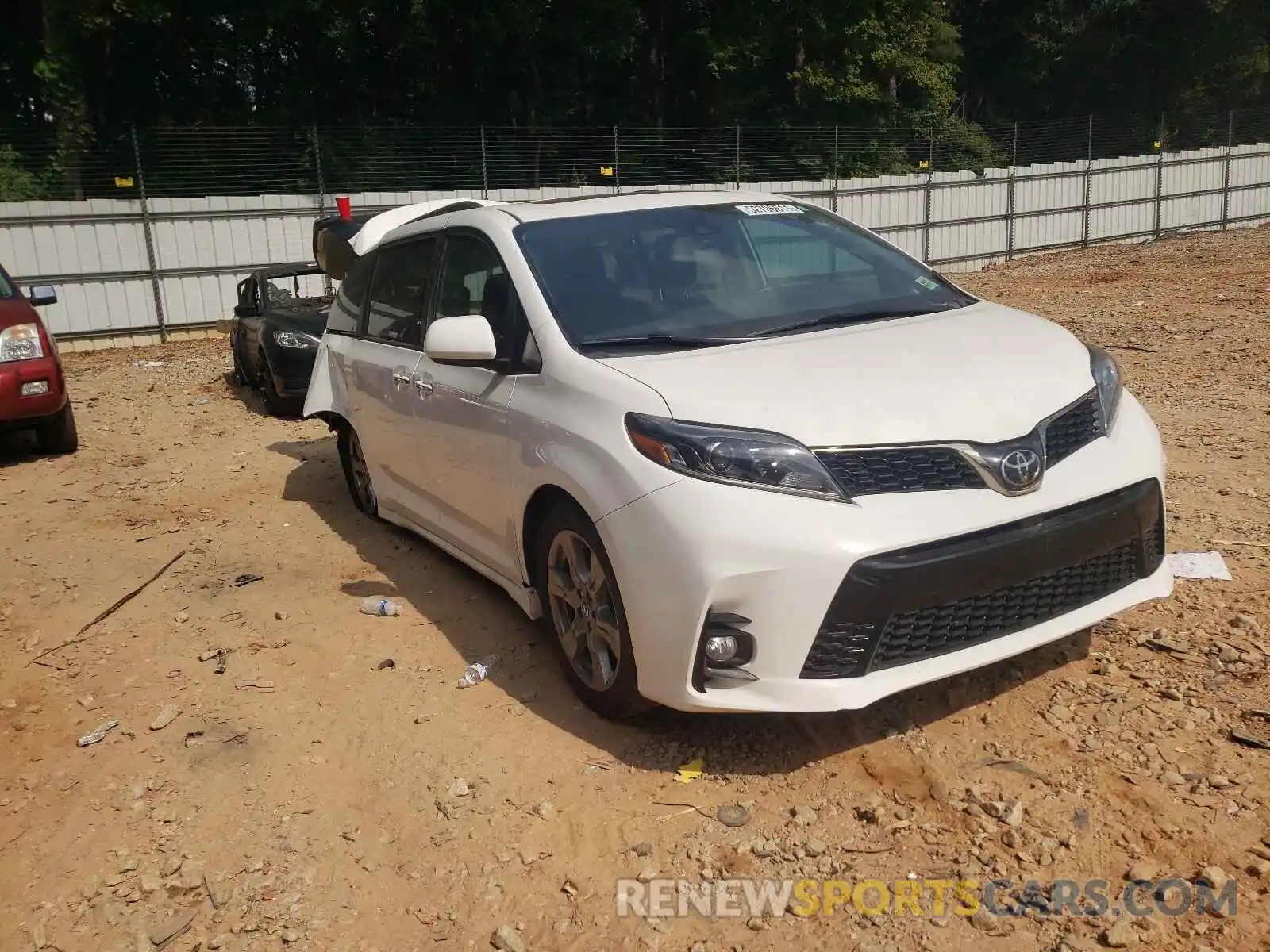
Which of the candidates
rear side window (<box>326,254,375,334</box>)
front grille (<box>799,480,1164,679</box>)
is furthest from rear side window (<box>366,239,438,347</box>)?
front grille (<box>799,480,1164,679</box>)

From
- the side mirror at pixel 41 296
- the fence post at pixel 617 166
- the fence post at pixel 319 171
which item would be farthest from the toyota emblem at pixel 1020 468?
the fence post at pixel 617 166

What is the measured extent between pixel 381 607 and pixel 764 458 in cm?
241

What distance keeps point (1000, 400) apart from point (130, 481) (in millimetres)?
6512

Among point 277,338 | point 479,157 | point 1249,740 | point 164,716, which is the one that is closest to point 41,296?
point 277,338

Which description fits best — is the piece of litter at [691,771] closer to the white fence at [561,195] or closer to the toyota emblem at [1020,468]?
the toyota emblem at [1020,468]

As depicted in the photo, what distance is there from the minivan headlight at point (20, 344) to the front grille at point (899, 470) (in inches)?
285

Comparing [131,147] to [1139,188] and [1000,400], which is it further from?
[1139,188]

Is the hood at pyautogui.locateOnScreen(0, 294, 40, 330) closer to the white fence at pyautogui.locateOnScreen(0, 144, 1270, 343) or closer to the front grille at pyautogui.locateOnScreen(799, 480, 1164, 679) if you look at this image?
the front grille at pyautogui.locateOnScreen(799, 480, 1164, 679)

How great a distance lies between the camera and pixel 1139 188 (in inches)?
1011

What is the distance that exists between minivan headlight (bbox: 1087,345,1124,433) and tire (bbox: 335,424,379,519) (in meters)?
3.64

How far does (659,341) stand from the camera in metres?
3.77

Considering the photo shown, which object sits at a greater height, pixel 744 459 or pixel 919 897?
pixel 744 459

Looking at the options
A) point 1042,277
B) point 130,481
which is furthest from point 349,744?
point 1042,277

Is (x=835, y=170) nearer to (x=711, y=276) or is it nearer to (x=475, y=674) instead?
(x=711, y=276)
